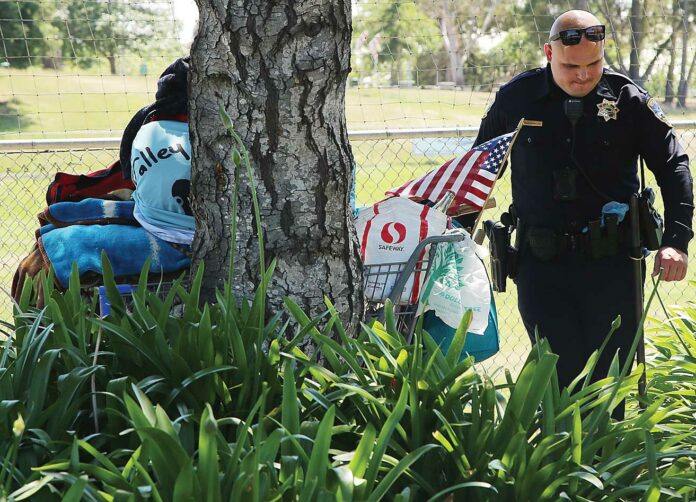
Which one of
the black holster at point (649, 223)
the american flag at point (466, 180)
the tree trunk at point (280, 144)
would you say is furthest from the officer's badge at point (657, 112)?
the tree trunk at point (280, 144)

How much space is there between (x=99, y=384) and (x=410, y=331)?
111 cm

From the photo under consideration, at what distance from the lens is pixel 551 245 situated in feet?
13.0

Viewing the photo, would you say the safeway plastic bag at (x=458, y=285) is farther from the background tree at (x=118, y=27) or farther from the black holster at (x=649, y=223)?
the background tree at (x=118, y=27)

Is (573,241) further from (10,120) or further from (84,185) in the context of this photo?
(10,120)

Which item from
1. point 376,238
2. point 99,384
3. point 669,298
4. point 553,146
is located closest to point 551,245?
point 553,146

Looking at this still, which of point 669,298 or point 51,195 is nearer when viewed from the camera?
point 51,195

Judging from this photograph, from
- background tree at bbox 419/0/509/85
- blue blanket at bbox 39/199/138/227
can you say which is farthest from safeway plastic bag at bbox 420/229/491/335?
background tree at bbox 419/0/509/85

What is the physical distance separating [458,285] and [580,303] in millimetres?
883

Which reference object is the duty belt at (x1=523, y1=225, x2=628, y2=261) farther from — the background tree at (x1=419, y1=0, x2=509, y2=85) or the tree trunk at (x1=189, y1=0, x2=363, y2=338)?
the background tree at (x1=419, y1=0, x2=509, y2=85)

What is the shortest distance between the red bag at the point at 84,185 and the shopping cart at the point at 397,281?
1085 mm

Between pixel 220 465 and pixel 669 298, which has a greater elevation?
pixel 220 465

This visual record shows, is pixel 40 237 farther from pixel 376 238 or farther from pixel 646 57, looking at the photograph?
pixel 646 57

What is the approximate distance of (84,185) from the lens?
12.3ft

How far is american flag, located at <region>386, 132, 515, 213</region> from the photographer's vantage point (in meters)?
3.56
